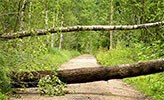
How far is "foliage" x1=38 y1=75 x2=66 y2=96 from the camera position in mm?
9078

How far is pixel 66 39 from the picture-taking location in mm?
47594

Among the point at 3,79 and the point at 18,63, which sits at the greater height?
the point at 18,63

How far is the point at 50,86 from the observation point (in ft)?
30.0

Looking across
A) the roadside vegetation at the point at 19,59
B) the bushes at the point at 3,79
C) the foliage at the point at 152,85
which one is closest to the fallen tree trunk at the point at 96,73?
the roadside vegetation at the point at 19,59

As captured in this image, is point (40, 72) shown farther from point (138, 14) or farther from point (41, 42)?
point (138, 14)

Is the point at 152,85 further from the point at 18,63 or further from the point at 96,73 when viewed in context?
the point at 18,63

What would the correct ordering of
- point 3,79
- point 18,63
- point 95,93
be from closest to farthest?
point 3,79 < point 18,63 < point 95,93

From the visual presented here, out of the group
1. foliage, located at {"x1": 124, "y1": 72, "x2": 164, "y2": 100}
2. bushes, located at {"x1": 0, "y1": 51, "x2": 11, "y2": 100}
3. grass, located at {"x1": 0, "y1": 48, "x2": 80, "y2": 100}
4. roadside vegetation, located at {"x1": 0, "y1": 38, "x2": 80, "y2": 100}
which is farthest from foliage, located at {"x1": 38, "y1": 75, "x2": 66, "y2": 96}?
foliage, located at {"x1": 124, "y1": 72, "x2": 164, "y2": 100}

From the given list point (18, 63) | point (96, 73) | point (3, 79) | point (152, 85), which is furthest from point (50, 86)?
point (152, 85)

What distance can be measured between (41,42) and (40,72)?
2.73 feet

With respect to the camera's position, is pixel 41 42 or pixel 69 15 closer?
pixel 41 42

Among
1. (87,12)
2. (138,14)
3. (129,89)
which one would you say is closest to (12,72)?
(129,89)

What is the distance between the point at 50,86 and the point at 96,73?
4.59 feet

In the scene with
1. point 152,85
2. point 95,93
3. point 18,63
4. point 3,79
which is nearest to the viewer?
point 3,79
